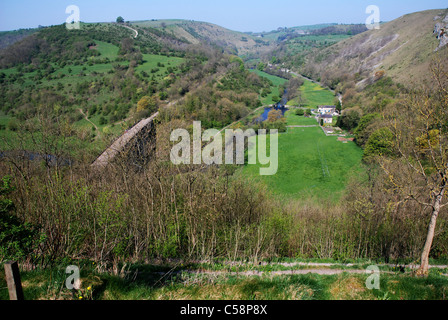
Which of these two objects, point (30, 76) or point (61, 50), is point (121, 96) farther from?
point (61, 50)

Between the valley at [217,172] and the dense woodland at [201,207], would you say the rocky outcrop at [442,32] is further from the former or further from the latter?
the dense woodland at [201,207]

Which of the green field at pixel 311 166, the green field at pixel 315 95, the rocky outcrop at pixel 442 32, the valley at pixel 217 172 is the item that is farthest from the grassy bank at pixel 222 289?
the green field at pixel 315 95

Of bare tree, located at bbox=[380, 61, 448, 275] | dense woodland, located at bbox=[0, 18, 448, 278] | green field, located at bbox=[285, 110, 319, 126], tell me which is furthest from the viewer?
green field, located at bbox=[285, 110, 319, 126]

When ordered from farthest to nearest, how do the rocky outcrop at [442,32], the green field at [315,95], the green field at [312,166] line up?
the green field at [315,95] → the rocky outcrop at [442,32] → the green field at [312,166]

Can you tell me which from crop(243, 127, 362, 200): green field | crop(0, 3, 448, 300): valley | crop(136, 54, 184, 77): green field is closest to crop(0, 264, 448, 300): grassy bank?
crop(0, 3, 448, 300): valley

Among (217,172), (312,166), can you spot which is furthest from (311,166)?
(217,172)

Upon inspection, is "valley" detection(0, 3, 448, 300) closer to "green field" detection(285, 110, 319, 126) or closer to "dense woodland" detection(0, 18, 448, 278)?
"dense woodland" detection(0, 18, 448, 278)

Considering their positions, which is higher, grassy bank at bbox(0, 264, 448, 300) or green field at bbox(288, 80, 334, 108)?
green field at bbox(288, 80, 334, 108)
